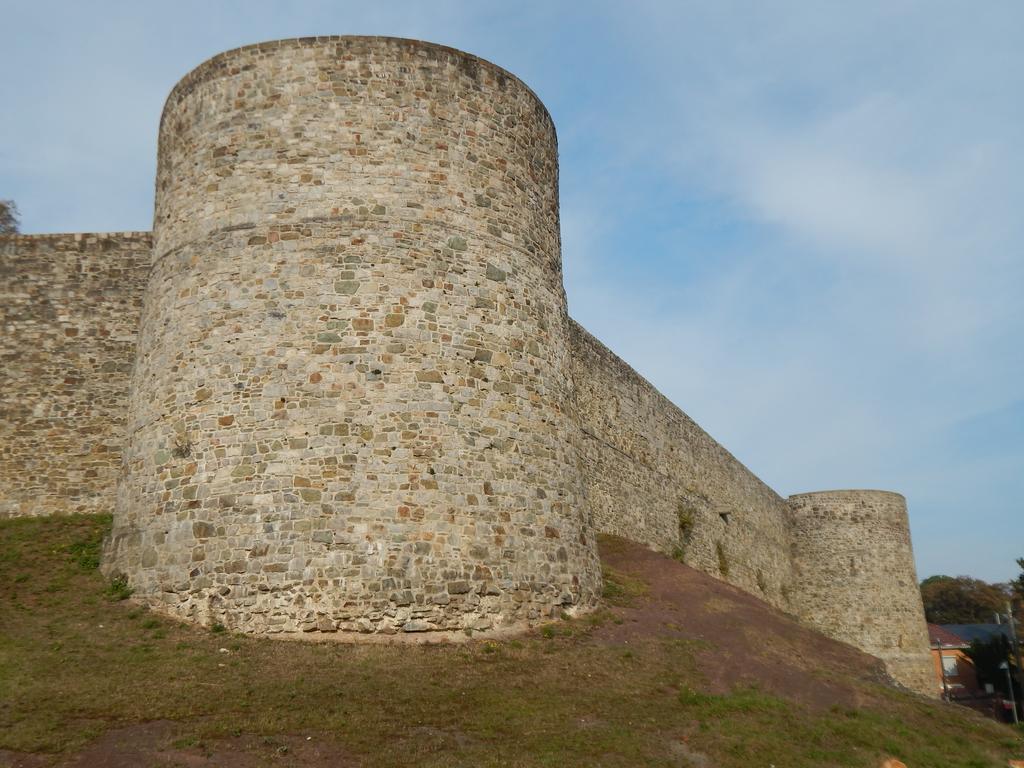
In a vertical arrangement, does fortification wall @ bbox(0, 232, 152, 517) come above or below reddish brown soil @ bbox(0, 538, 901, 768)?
above

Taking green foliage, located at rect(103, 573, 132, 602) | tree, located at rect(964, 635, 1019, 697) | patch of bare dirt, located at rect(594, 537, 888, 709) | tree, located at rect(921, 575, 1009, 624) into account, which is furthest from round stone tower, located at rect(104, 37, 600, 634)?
tree, located at rect(921, 575, 1009, 624)

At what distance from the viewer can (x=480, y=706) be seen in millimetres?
10234

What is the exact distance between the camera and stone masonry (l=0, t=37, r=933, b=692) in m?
12.0

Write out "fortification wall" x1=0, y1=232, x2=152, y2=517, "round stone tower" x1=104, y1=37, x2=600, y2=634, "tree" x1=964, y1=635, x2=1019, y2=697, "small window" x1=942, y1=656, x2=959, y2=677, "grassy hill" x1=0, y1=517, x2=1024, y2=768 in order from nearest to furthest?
"grassy hill" x1=0, y1=517, x2=1024, y2=768
"round stone tower" x1=104, y1=37, x2=600, y2=634
"fortification wall" x1=0, y1=232, x2=152, y2=517
"tree" x1=964, y1=635, x2=1019, y2=697
"small window" x1=942, y1=656, x2=959, y2=677

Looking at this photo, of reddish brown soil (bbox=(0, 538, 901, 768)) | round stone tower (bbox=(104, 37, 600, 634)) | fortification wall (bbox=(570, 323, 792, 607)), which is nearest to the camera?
reddish brown soil (bbox=(0, 538, 901, 768))

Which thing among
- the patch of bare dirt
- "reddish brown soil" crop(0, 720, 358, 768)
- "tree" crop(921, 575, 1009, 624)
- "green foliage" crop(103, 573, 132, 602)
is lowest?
"reddish brown soil" crop(0, 720, 358, 768)

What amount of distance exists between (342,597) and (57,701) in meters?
3.36

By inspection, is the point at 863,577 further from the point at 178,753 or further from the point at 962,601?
the point at 962,601

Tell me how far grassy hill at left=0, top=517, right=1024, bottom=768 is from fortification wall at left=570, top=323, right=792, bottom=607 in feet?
17.3

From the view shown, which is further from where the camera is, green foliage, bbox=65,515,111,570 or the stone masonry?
green foliage, bbox=65,515,111,570

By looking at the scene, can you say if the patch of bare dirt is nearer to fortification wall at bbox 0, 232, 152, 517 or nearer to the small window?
fortification wall at bbox 0, 232, 152, 517

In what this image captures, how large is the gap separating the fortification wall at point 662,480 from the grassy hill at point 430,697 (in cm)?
527

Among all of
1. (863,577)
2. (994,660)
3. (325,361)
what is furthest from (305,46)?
(994,660)

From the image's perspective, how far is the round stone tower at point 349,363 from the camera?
471 inches
